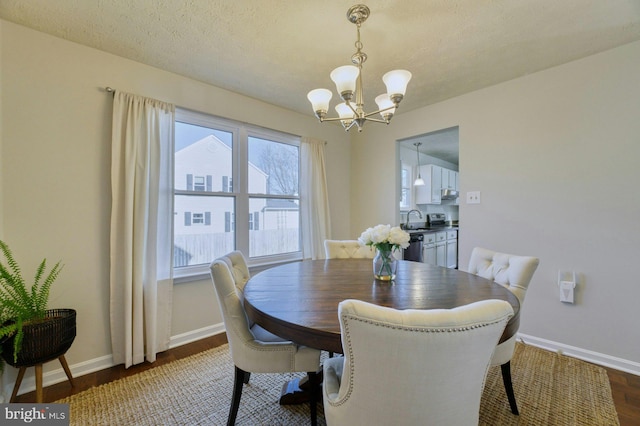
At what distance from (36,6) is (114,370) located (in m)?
2.54

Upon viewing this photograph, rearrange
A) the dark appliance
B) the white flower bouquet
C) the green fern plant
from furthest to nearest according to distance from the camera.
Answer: the dark appliance
the white flower bouquet
the green fern plant

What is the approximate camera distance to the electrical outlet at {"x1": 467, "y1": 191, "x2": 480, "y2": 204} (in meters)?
2.80

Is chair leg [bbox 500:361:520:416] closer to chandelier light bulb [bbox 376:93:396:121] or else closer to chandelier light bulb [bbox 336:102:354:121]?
chandelier light bulb [bbox 376:93:396:121]

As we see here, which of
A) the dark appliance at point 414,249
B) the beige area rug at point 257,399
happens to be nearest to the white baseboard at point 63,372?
the beige area rug at point 257,399

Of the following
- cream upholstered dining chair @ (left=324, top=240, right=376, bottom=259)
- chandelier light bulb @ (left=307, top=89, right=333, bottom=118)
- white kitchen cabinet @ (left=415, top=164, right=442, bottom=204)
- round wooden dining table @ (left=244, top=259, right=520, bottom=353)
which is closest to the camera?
round wooden dining table @ (left=244, top=259, right=520, bottom=353)

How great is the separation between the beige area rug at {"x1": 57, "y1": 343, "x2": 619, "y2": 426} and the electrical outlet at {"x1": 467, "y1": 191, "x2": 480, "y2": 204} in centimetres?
148

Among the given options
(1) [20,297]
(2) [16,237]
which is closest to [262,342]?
(1) [20,297]

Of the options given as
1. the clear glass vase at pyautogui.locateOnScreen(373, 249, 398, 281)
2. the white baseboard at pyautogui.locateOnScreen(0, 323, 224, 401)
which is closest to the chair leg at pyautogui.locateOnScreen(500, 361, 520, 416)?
the clear glass vase at pyautogui.locateOnScreen(373, 249, 398, 281)

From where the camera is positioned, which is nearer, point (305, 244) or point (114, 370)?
point (114, 370)

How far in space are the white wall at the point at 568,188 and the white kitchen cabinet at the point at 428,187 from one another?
248cm

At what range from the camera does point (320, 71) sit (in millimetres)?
2389

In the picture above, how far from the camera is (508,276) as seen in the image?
1644mm

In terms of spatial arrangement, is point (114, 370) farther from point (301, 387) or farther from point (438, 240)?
point (438, 240)

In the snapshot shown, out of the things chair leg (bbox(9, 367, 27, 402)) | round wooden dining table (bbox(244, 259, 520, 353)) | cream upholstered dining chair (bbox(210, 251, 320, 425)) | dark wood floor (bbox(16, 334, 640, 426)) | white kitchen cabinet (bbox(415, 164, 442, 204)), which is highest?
white kitchen cabinet (bbox(415, 164, 442, 204))
